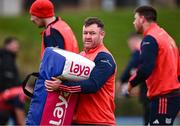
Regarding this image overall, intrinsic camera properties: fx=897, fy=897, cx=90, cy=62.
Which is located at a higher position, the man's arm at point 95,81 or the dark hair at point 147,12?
the dark hair at point 147,12

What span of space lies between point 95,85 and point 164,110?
190 cm

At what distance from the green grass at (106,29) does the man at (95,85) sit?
15719 millimetres

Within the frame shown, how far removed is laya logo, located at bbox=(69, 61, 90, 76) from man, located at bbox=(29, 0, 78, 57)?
1.28 meters

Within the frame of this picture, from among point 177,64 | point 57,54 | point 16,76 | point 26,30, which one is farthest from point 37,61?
point 57,54

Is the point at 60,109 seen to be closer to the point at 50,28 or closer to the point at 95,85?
the point at 95,85

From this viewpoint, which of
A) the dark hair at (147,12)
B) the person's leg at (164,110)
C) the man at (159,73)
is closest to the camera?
the man at (159,73)

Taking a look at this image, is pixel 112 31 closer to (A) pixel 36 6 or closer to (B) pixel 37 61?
(B) pixel 37 61

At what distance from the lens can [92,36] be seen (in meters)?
10.2

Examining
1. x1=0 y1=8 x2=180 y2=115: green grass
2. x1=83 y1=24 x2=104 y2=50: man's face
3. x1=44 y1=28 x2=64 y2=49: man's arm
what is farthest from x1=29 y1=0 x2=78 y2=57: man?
x1=0 y1=8 x2=180 y2=115: green grass

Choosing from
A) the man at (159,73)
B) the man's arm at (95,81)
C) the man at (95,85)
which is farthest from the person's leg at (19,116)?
the man's arm at (95,81)

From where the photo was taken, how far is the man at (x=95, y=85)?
988 cm

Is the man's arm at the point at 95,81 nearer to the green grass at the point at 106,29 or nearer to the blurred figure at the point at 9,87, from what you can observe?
the blurred figure at the point at 9,87

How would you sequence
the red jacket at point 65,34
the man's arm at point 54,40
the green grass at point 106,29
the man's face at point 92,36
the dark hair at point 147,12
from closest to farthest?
1. the man's face at point 92,36
2. the man's arm at point 54,40
3. the red jacket at point 65,34
4. the dark hair at point 147,12
5. the green grass at point 106,29

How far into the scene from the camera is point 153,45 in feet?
37.4
